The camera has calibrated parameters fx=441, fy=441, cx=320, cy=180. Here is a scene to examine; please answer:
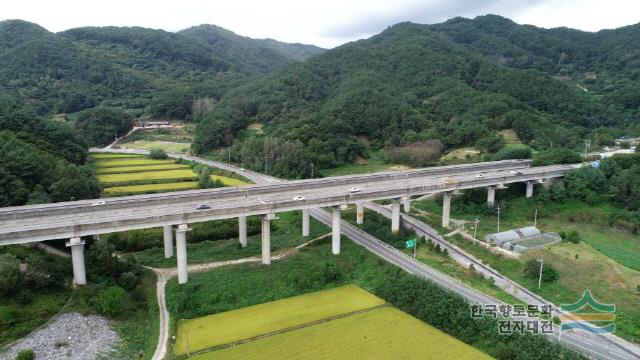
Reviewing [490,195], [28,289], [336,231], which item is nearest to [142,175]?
[28,289]

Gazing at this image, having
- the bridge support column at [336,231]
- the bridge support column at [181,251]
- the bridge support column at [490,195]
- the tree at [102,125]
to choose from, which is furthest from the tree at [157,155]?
the bridge support column at [490,195]

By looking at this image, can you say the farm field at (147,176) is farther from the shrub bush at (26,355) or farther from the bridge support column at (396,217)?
the shrub bush at (26,355)

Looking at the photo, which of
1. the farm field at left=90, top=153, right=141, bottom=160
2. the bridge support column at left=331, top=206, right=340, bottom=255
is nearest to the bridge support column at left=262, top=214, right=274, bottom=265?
the bridge support column at left=331, top=206, right=340, bottom=255

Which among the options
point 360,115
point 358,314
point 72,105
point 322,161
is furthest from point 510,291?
point 72,105

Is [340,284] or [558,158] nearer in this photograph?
[340,284]

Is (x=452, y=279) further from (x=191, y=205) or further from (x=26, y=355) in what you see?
(x=26, y=355)

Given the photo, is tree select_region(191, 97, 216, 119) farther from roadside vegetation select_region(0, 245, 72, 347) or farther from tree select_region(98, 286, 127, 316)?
tree select_region(98, 286, 127, 316)
